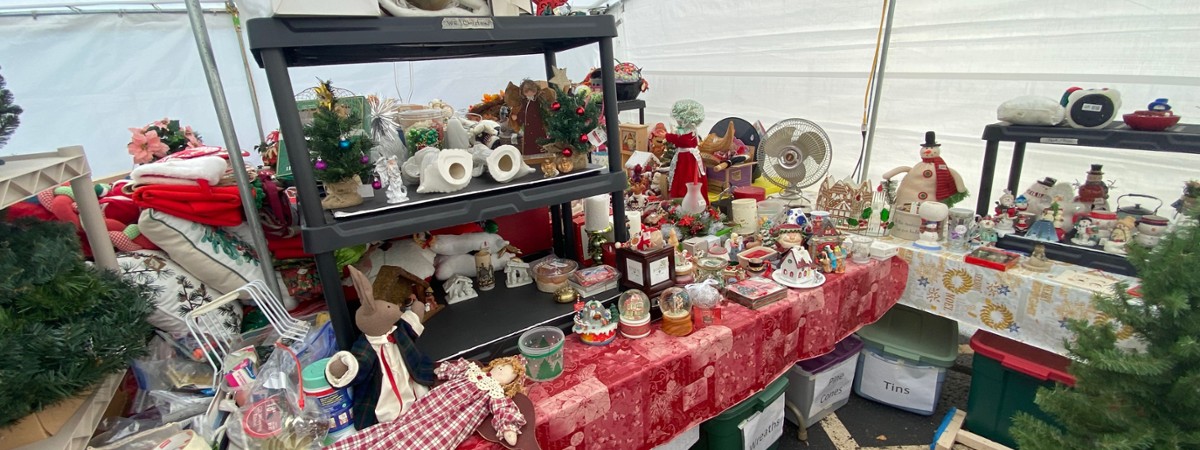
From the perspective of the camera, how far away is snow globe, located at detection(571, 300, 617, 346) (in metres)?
1.70

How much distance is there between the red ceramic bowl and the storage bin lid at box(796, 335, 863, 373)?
1390mm

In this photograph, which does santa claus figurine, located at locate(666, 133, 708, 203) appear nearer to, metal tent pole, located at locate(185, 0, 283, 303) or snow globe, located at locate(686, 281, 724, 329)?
snow globe, located at locate(686, 281, 724, 329)

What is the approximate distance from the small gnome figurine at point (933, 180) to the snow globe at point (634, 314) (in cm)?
160

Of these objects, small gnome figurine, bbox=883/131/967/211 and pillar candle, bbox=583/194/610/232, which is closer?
pillar candle, bbox=583/194/610/232

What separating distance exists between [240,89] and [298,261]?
127 inches

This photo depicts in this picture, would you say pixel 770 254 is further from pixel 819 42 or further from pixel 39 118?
pixel 39 118

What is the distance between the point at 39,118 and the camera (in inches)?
135

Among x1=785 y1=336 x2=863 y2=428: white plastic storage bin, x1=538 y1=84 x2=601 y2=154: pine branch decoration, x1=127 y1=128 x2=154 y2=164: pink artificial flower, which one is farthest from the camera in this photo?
x1=785 y1=336 x2=863 y2=428: white plastic storage bin

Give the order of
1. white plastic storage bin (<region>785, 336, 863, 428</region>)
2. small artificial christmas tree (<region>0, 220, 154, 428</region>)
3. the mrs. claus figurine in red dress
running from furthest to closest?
white plastic storage bin (<region>785, 336, 863, 428</region>), the mrs. claus figurine in red dress, small artificial christmas tree (<region>0, 220, 154, 428</region>)

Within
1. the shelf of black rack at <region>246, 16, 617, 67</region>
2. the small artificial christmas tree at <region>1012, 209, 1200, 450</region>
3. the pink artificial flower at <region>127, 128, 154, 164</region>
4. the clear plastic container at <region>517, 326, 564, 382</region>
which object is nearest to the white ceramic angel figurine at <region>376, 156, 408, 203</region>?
the shelf of black rack at <region>246, 16, 617, 67</region>

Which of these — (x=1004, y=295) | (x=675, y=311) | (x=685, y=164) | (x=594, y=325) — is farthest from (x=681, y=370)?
(x=1004, y=295)

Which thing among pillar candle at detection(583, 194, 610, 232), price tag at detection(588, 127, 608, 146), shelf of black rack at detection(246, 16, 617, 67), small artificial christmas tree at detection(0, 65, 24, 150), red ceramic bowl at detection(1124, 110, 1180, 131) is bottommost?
pillar candle at detection(583, 194, 610, 232)

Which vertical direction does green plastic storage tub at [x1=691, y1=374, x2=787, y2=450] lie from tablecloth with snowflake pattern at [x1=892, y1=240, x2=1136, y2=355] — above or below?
below

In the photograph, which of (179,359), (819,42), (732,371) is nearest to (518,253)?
(732,371)
